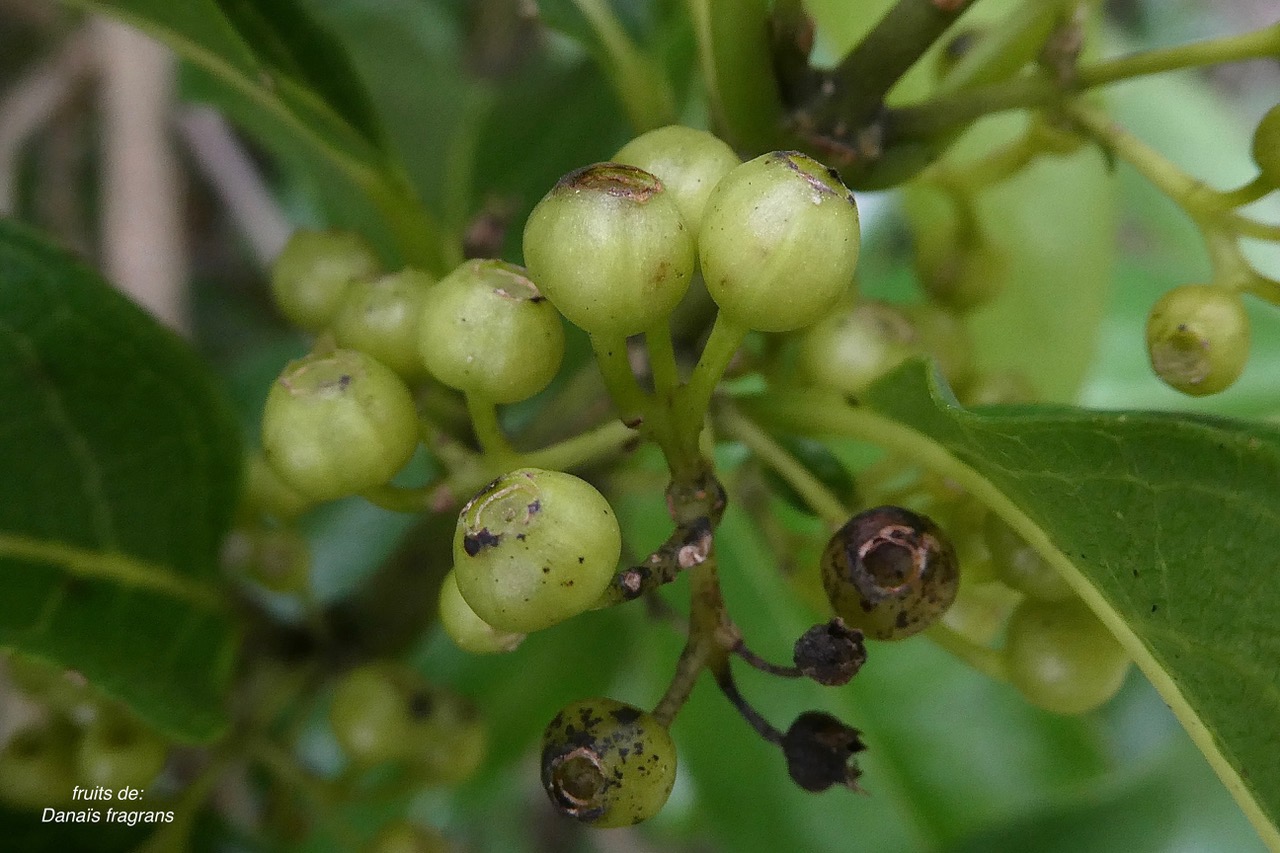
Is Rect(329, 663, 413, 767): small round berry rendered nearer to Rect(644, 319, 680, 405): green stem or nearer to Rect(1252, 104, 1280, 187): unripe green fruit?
Rect(644, 319, 680, 405): green stem

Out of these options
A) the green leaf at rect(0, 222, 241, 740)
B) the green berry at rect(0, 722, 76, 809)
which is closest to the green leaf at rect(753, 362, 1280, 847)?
the green leaf at rect(0, 222, 241, 740)

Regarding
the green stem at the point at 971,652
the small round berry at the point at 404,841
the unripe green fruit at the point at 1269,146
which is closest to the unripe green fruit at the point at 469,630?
the green stem at the point at 971,652

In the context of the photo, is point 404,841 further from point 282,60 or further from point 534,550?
point 282,60

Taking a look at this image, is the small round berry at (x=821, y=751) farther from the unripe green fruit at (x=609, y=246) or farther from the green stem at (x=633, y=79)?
the green stem at (x=633, y=79)

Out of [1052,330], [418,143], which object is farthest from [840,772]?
[418,143]

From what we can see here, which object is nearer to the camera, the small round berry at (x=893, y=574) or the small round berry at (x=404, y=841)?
the small round berry at (x=893, y=574)

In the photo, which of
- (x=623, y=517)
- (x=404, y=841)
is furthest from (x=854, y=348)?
(x=404, y=841)
